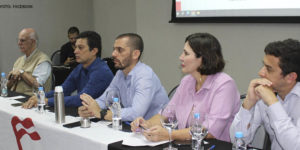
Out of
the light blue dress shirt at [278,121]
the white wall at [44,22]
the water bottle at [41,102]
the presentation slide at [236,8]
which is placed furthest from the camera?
the white wall at [44,22]

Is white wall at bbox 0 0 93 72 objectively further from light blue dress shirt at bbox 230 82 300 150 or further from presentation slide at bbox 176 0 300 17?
light blue dress shirt at bbox 230 82 300 150

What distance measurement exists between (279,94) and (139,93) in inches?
39.2

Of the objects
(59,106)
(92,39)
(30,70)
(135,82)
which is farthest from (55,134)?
(30,70)

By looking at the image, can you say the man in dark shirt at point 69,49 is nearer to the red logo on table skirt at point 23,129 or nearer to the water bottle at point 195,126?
the red logo on table skirt at point 23,129

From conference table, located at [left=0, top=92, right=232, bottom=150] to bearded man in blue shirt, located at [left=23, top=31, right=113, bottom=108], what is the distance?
15.2 inches

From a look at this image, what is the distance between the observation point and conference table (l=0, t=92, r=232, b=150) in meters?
1.92

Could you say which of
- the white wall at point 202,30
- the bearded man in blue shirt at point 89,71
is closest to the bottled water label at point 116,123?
the bearded man in blue shirt at point 89,71

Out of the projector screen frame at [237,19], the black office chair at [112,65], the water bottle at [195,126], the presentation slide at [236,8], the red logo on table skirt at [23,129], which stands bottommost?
the red logo on table skirt at [23,129]

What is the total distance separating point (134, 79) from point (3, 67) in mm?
4462

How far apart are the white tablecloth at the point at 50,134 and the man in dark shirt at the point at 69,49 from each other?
373cm

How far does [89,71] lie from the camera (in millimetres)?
3178

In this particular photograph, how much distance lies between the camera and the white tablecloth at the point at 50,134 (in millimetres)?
2025

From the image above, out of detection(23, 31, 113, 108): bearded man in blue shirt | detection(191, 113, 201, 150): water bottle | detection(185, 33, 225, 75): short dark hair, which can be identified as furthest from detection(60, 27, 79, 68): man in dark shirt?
detection(191, 113, 201, 150): water bottle

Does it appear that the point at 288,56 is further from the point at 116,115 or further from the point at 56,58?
the point at 56,58
